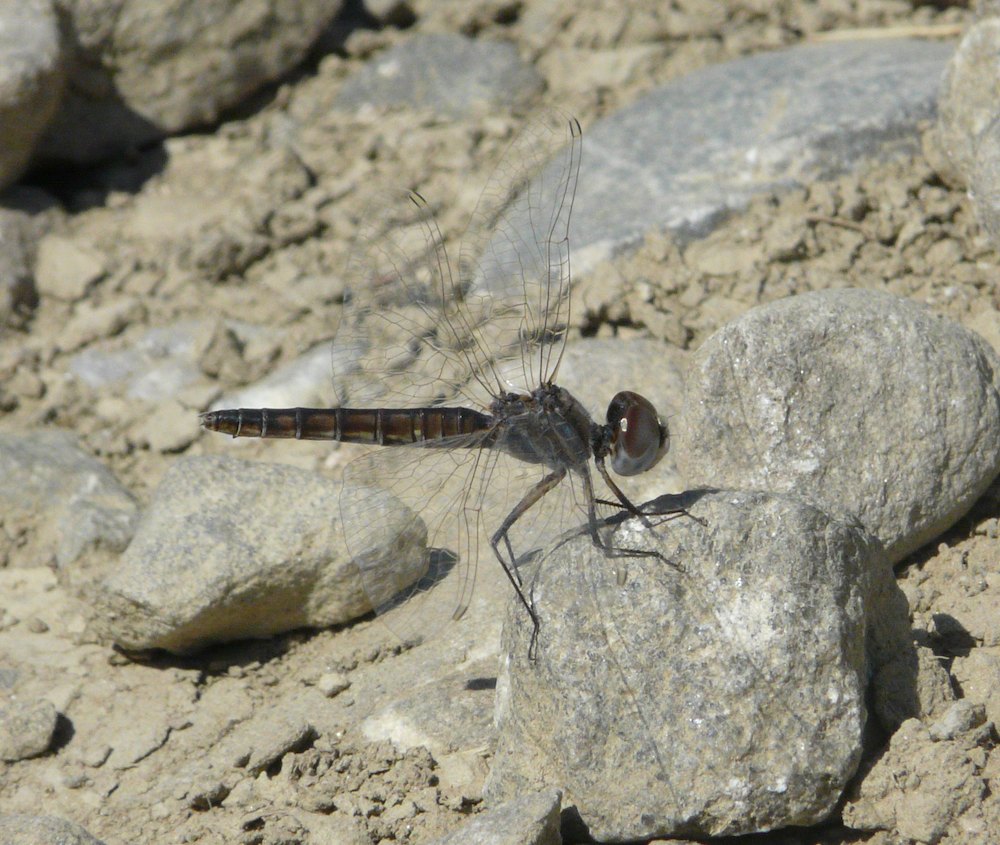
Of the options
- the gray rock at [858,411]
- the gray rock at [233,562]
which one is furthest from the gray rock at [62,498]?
the gray rock at [858,411]

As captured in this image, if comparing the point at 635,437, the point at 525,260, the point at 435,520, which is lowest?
the point at 435,520

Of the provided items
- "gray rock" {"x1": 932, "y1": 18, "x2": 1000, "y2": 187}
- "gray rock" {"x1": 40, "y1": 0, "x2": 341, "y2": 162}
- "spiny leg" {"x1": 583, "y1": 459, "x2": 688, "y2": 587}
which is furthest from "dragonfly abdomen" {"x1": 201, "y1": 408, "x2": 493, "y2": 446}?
"gray rock" {"x1": 40, "y1": 0, "x2": 341, "y2": 162}

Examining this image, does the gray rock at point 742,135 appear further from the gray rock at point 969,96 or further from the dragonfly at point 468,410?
the dragonfly at point 468,410

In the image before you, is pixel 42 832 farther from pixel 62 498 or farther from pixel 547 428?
pixel 62 498

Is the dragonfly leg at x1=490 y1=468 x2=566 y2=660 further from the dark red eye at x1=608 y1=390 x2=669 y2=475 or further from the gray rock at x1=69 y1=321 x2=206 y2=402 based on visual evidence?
the gray rock at x1=69 y1=321 x2=206 y2=402

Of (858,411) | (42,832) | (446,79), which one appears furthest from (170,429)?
(858,411)

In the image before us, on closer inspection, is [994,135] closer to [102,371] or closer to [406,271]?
[406,271]
